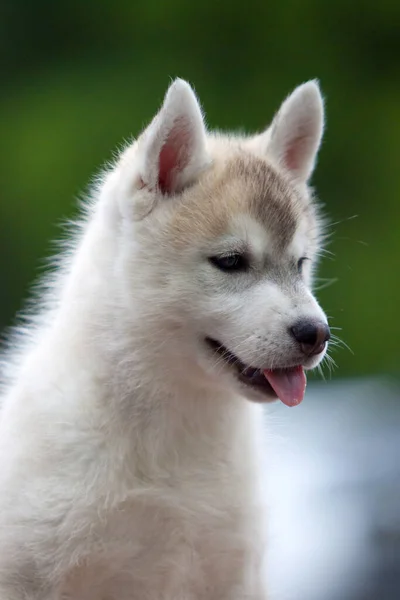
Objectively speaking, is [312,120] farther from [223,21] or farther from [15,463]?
[223,21]

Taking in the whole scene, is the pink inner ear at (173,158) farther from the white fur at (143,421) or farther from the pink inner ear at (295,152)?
the pink inner ear at (295,152)

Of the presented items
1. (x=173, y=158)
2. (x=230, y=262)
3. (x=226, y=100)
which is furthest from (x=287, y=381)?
(x=226, y=100)

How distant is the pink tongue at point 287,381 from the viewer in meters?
1.85

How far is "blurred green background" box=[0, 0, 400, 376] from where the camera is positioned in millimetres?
4684

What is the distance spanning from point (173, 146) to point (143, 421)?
518 millimetres

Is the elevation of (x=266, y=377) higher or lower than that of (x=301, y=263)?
lower

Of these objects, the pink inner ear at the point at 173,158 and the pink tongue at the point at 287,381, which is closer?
the pink tongue at the point at 287,381

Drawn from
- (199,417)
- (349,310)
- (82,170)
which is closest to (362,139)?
(349,310)

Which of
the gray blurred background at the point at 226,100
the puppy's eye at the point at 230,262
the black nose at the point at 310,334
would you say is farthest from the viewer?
the gray blurred background at the point at 226,100

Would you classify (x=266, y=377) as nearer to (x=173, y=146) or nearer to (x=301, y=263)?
(x=301, y=263)

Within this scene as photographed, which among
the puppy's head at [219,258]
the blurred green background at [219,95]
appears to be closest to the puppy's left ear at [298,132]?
the puppy's head at [219,258]

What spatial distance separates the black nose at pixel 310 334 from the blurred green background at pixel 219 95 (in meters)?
2.74

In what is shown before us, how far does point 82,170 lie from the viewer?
183 inches

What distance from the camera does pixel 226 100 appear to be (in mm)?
4848
